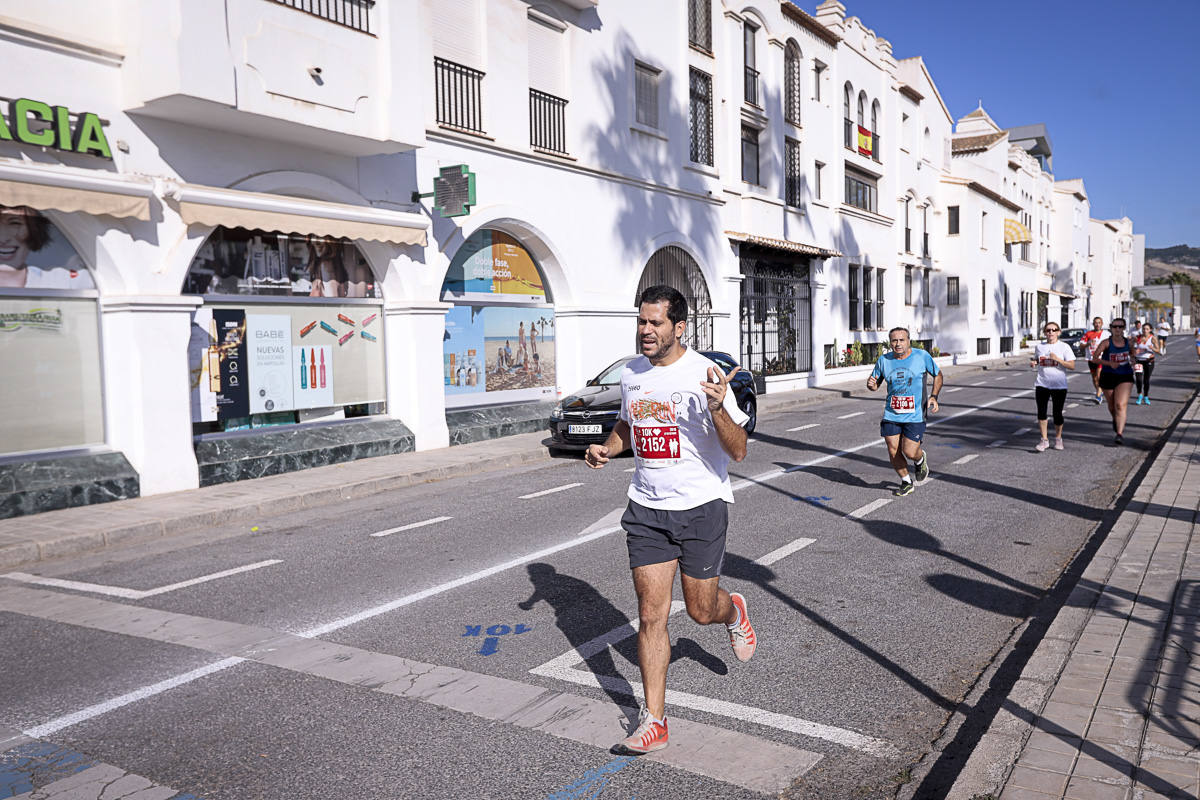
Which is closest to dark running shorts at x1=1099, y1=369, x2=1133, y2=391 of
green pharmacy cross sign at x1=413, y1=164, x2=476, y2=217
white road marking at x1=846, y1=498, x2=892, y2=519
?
white road marking at x1=846, y1=498, x2=892, y2=519

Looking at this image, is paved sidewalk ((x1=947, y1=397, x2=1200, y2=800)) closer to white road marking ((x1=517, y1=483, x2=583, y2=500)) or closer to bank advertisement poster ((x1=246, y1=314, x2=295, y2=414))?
white road marking ((x1=517, y1=483, x2=583, y2=500))

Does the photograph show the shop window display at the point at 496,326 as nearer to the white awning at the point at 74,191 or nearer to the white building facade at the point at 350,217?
the white building facade at the point at 350,217

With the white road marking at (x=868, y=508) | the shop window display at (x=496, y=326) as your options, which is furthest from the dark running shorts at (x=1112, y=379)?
the shop window display at (x=496, y=326)

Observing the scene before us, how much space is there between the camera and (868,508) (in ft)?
29.4

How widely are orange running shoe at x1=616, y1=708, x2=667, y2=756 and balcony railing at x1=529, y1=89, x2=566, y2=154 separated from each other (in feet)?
47.7

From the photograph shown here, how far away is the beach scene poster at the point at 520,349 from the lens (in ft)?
54.1

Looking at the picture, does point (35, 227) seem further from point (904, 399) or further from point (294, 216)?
point (904, 399)

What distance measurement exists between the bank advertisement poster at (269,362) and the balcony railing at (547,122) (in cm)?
659

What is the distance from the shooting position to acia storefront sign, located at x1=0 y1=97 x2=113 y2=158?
30.1 feet

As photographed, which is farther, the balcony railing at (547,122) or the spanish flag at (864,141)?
the spanish flag at (864,141)

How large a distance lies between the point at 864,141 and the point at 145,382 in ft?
94.7

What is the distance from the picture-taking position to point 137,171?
34.1 ft

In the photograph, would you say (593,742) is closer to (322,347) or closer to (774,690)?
(774,690)

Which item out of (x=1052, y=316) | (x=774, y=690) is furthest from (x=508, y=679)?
(x=1052, y=316)
